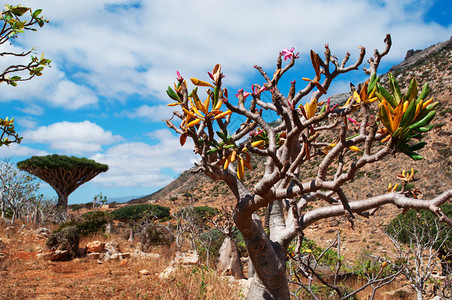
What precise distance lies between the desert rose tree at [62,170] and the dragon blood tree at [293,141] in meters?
21.6

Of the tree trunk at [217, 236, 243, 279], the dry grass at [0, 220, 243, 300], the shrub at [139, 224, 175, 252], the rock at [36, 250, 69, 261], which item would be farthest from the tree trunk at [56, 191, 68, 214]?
the tree trunk at [217, 236, 243, 279]

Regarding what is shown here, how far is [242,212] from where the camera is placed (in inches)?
95.3

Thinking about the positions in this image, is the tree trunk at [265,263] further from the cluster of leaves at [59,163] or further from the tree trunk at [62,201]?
the cluster of leaves at [59,163]

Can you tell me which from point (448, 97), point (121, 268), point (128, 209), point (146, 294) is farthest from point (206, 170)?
point (448, 97)

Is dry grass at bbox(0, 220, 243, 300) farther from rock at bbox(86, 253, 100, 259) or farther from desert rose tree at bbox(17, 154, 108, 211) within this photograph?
desert rose tree at bbox(17, 154, 108, 211)

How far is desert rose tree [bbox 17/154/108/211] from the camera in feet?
70.3

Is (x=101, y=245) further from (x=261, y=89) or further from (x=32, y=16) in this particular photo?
(x=261, y=89)

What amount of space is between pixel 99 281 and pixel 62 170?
61.5ft

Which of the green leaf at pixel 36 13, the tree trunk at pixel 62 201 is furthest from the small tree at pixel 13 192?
the green leaf at pixel 36 13

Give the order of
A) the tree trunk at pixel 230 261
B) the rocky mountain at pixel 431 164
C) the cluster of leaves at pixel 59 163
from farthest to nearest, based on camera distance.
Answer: the cluster of leaves at pixel 59 163, the rocky mountain at pixel 431 164, the tree trunk at pixel 230 261

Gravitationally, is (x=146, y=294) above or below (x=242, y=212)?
below

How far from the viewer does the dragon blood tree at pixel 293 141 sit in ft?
5.06

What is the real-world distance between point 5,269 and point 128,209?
58.7 ft

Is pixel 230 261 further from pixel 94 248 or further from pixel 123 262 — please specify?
pixel 94 248
